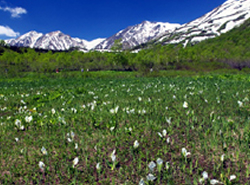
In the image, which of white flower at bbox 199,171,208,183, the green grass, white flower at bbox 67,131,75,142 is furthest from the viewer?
white flower at bbox 67,131,75,142

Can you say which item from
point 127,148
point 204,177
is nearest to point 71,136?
point 127,148

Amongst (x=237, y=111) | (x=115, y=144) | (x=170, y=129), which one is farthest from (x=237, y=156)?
(x=237, y=111)

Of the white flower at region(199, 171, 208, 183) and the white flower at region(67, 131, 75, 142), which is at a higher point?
the white flower at region(67, 131, 75, 142)

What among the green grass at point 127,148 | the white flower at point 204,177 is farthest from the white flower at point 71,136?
the white flower at point 204,177

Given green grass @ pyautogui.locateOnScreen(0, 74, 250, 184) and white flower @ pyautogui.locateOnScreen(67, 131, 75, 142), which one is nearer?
green grass @ pyautogui.locateOnScreen(0, 74, 250, 184)

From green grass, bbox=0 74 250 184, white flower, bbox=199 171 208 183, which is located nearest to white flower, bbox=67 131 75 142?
green grass, bbox=0 74 250 184

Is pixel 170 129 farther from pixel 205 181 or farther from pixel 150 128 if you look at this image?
pixel 205 181

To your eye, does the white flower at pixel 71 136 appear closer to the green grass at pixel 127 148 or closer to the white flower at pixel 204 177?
the green grass at pixel 127 148

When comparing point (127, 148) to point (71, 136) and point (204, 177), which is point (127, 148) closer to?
point (71, 136)

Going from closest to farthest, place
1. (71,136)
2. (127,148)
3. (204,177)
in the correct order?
1. (204,177)
2. (127,148)
3. (71,136)

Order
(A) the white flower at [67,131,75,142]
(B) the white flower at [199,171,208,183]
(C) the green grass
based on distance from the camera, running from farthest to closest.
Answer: (A) the white flower at [67,131,75,142]
(C) the green grass
(B) the white flower at [199,171,208,183]

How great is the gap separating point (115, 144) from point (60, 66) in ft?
296

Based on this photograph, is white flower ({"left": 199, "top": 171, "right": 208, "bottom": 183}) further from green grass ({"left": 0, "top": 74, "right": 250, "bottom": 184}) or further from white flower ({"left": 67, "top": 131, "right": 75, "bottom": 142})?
white flower ({"left": 67, "top": 131, "right": 75, "bottom": 142})

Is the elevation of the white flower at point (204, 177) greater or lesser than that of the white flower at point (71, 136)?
lesser
